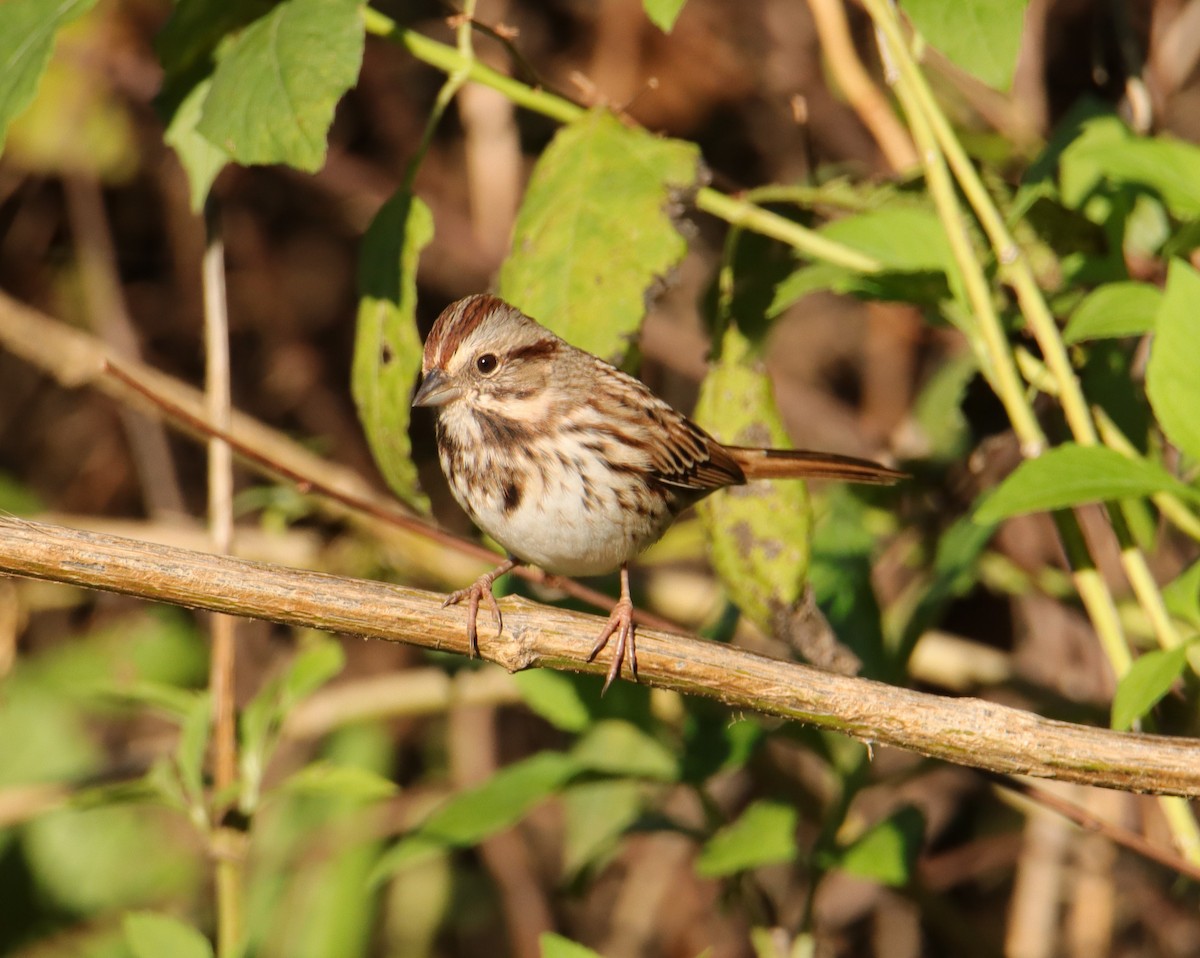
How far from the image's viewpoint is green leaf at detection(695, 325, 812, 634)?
7.64 feet

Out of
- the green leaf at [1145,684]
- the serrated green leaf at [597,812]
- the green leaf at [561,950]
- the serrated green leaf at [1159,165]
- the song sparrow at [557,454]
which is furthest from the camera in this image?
the serrated green leaf at [597,812]

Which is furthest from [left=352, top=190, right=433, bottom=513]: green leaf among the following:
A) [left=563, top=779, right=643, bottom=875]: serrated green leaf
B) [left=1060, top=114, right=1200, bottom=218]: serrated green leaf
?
[left=563, top=779, right=643, bottom=875]: serrated green leaf

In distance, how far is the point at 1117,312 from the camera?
212cm

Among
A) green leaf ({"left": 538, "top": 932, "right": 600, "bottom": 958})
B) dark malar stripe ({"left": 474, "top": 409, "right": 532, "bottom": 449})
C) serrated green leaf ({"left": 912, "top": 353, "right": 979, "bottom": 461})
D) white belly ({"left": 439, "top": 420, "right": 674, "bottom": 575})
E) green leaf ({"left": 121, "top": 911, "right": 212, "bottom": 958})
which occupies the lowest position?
green leaf ({"left": 121, "top": 911, "right": 212, "bottom": 958})

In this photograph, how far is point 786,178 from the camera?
5.38m

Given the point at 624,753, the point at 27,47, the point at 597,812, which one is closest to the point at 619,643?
the point at 624,753

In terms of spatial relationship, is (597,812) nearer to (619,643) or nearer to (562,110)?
(619,643)

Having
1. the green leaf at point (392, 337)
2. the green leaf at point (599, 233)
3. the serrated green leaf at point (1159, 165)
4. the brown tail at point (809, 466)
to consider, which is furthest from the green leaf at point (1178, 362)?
the green leaf at point (392, 337)

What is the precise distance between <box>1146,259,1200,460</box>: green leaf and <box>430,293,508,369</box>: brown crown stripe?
1.37 metres

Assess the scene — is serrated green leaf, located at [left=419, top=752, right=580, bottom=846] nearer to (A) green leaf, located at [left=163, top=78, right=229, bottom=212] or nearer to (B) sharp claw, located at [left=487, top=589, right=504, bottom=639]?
(B) sharp claw, located at [left=487, top=589, right=504, bottom=639]

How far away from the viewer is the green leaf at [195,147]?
2.30m

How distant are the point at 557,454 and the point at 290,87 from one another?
42.1 inches

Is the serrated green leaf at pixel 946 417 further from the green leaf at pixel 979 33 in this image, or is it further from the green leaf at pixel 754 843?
the green leaf at pixel 979 33

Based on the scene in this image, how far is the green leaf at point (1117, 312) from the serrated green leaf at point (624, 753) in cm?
113
